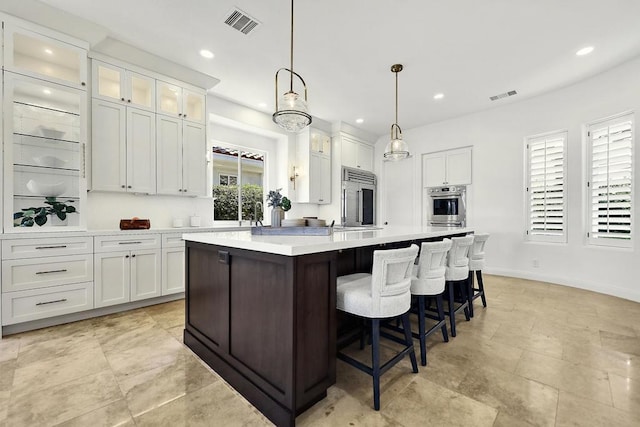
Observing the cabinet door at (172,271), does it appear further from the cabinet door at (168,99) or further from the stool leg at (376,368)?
the stool leg at (376,368)

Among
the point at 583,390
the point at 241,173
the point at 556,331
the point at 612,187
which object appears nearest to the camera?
the point at 583,390

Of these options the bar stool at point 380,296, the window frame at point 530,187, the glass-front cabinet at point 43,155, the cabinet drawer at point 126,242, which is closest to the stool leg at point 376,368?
the bar stool at point 380,296

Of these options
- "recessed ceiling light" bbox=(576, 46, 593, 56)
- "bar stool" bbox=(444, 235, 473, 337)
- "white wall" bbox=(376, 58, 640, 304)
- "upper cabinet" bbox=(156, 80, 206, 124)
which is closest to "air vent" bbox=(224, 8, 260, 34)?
"upper cabinet" bbox=(156, 80, 206, 124)

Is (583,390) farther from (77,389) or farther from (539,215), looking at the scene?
(539,215)

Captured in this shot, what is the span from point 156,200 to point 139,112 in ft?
3.72

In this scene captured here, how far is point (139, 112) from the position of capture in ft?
10.9

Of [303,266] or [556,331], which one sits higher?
[303,266]

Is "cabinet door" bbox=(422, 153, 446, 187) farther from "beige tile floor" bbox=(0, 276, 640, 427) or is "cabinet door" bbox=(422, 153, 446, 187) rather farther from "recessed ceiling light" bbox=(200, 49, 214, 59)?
"recessed ceiling light" bbox=(200, 49, 214, 59)

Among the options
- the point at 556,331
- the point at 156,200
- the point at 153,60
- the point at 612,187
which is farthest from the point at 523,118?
the point at 156,200

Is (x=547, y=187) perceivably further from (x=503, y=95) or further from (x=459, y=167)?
(x=503, y=95)

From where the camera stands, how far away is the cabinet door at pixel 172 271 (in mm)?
3312

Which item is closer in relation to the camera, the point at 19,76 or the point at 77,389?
the point at 77,389

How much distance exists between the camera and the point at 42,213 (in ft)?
8.73

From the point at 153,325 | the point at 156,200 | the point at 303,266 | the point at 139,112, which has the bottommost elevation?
the point at 153,325
